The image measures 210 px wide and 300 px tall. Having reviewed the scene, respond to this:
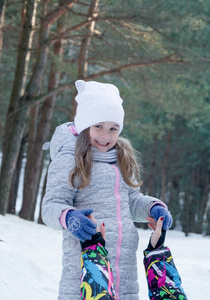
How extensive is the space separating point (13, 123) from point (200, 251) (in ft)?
16.5

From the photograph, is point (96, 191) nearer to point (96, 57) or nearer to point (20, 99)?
point (20, 99)

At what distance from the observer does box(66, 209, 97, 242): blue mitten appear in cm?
228

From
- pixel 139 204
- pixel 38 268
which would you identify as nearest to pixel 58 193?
pixel 139 204

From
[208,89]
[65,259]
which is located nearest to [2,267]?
[65,259]

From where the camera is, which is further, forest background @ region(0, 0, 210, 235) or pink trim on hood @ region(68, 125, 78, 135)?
forest background @ region(0, 0, 210, 235)

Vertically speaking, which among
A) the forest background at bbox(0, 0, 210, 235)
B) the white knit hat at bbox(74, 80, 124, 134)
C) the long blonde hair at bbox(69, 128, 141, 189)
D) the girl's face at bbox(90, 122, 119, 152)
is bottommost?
the long blonde hair at bbox(69, 128, 141, 189)

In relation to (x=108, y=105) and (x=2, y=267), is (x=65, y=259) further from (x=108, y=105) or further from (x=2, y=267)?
(x=2, y=267)

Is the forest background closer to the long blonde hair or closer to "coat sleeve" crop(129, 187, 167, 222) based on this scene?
the long blonde hair

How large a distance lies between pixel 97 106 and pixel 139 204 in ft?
1.93

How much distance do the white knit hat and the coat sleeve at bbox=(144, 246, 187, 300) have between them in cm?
73

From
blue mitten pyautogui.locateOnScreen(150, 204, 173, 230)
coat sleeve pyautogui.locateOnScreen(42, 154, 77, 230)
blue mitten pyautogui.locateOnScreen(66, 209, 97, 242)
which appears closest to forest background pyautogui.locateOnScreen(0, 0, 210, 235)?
coat sleeve pyautogui.locateOnScreen(42, 154, 77, 230)

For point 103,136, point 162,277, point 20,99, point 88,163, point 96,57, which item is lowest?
point 162,277

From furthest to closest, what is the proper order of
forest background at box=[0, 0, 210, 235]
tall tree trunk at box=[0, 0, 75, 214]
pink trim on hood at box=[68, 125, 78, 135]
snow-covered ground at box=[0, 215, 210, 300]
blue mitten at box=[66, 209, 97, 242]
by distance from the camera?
tall tree trunk at box=[0, 0, 75, 214]
forest background at box=[0, 0, 210, 235]
snow-covered ground at box=[0, 215, 210, 300]
pink trim on hood at box=[68, 125, 78, 135]
blue mitten at box=[66, 209, 97, 242]

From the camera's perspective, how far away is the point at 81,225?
2.28 metres
